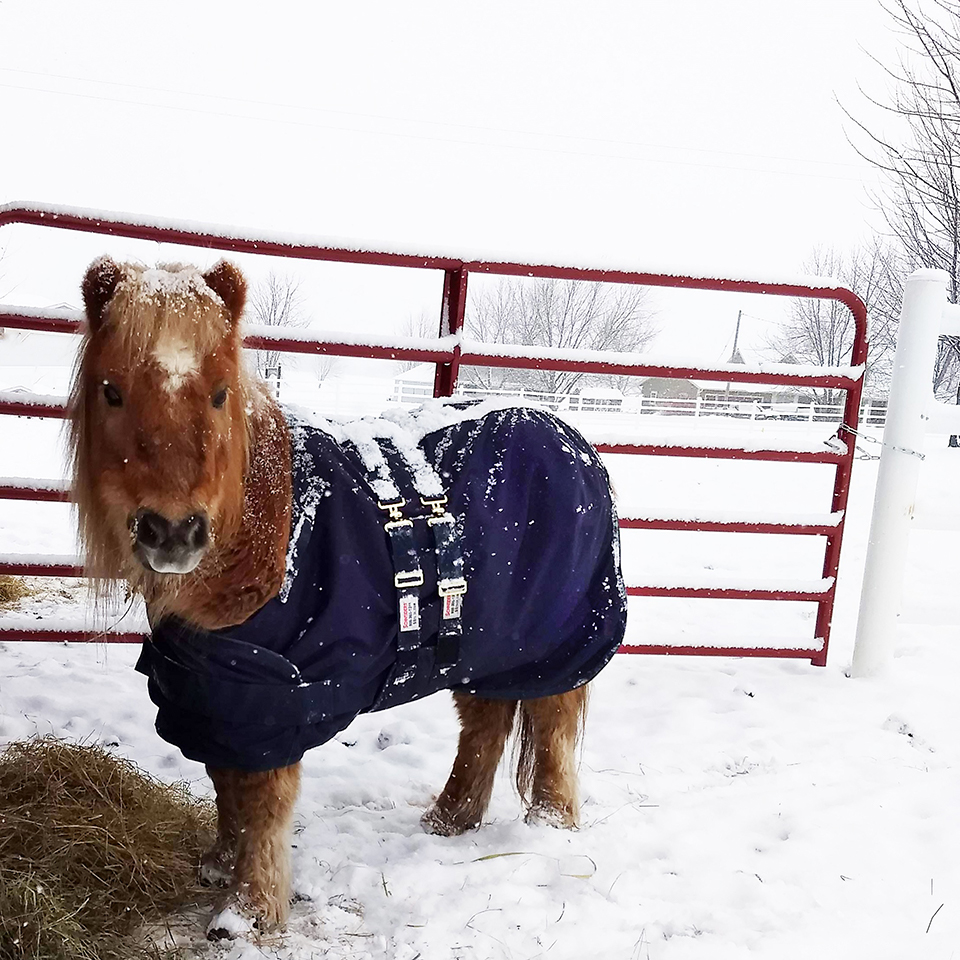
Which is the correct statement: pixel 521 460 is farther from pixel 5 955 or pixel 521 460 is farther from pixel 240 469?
pixel 5 955

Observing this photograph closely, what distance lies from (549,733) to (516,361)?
5.28 ft

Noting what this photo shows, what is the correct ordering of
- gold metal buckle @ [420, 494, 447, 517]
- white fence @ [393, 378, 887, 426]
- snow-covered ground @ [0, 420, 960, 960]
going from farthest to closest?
1. white fence @ [393, 378, 887, 426]
2. gold metal buckle @ [420, 494, 447, 517]
3. snow-covered ground @ [0, 420, 960, 960]

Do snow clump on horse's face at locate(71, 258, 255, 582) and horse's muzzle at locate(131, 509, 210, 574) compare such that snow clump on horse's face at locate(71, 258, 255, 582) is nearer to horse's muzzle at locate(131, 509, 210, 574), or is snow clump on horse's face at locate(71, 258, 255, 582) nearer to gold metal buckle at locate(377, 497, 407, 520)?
horse's muzzle at locate(131, 509, 210, 574)

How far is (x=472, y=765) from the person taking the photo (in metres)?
2.40

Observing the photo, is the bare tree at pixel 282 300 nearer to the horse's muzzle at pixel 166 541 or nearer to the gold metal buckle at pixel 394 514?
the gold metal buckle at pixel 394 514

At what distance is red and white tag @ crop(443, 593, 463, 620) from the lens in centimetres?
196

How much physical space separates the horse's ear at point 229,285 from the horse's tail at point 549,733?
1.42 m

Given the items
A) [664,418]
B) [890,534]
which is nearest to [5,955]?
[890,534]

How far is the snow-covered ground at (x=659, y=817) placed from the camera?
1.87m

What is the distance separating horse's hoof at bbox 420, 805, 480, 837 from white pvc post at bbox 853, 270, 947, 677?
222cm

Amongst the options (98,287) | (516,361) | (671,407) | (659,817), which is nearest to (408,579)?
(98,287)

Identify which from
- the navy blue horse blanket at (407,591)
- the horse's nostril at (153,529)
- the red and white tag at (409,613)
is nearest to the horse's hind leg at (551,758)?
the navy blue horse blanket at (407,591)

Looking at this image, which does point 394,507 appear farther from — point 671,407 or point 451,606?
point 671,407

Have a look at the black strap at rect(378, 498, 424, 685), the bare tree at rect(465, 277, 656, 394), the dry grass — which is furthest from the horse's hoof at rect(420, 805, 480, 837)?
the bare tree at rect(465, 277, 656, 394)
